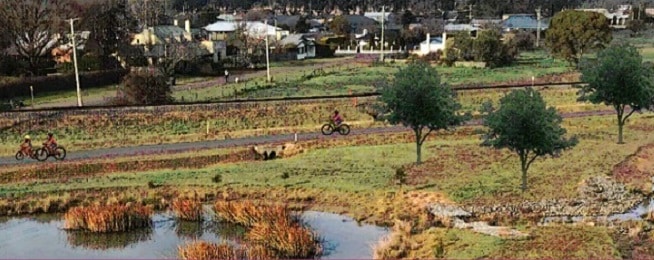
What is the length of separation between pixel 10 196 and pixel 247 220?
974cm

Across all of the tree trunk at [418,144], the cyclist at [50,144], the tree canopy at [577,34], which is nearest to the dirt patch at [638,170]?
the tree trunk at [418,144]

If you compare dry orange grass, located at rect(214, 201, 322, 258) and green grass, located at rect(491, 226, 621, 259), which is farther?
dry orange grass, located at rect(214, 201, 322, 258)

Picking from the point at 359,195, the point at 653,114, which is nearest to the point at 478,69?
the point at 653,114

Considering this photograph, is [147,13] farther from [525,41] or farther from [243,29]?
[525,41]

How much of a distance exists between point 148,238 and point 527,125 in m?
12.8

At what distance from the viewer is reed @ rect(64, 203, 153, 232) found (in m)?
22.5

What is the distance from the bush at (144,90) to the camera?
44094 mm

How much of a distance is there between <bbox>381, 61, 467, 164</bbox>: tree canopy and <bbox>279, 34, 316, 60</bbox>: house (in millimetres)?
64392

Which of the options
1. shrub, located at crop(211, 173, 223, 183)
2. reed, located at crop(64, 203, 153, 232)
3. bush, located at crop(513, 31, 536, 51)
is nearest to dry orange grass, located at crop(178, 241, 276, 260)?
reed, located at crop(64, 203, 153, 232)

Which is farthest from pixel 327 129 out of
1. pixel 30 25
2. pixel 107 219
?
pixel 30 25

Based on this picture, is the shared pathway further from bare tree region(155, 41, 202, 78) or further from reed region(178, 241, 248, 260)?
bare tree region(155, 41, 202, 78)

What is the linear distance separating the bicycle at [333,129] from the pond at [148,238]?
1268 centimetres

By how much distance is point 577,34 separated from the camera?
220ft

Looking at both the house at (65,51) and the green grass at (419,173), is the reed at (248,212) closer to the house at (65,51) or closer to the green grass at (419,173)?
the green grass at (419,173)
